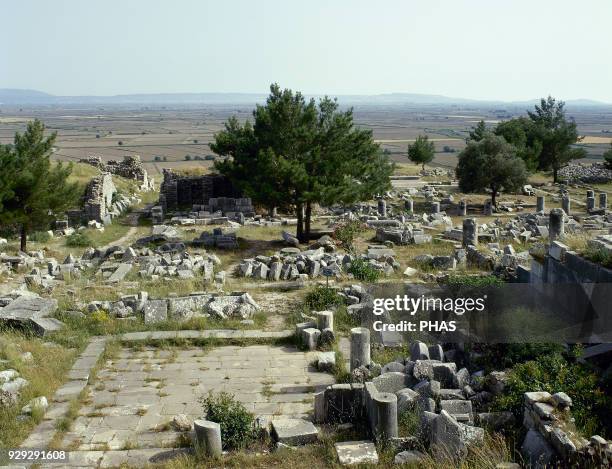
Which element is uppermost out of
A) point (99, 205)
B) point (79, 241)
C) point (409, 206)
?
point (99, 205)

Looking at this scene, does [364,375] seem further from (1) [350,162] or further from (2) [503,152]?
(2) [503,152]

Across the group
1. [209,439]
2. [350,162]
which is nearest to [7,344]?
[209,439]

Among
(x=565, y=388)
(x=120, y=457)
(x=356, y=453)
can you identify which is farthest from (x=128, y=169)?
(x=565, y=388)

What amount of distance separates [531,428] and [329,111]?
16.8 metres

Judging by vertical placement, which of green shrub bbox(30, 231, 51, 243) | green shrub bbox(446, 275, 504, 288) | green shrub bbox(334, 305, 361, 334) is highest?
green shrub bbox(446, 275, 504, 288)

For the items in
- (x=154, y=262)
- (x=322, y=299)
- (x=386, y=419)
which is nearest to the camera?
(x=386, y=419)

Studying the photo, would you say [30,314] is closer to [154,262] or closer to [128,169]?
[154,262]

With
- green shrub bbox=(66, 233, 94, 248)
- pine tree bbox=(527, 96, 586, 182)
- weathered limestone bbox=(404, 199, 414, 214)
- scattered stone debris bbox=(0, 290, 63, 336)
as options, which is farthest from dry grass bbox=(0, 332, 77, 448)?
pine tree bbox=(527, 96, 586, 182)

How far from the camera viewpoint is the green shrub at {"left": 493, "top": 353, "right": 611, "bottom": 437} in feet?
24.0

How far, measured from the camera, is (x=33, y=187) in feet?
70.1

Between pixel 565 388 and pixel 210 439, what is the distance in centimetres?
443

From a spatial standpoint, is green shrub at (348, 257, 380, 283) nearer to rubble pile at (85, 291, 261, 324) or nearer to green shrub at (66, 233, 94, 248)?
rubble pile at (85, 291, 261, 324)

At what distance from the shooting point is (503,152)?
34.3m

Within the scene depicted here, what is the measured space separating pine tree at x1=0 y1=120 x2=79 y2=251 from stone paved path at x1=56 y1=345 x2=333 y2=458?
12.2m
